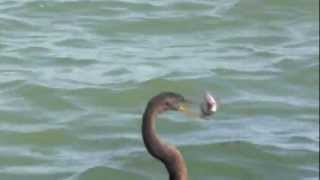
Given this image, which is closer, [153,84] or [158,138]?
[158,138]

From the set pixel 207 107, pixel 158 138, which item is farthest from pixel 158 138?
pixel 207 107

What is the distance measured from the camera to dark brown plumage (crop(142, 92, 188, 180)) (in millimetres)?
5957

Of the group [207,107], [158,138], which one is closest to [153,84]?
[207,107]

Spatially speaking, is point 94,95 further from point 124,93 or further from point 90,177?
point 90,177

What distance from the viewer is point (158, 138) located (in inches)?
Result: 238

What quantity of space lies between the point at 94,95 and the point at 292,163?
2328 mm

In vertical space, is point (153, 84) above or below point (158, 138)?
below

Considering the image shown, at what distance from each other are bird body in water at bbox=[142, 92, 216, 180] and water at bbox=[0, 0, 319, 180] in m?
2.69

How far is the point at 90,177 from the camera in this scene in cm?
891

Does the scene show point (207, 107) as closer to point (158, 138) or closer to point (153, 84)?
point (158, 138)

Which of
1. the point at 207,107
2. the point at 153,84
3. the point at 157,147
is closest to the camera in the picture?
the point at 157,147

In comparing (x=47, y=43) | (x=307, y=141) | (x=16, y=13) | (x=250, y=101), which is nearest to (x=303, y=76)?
(x=250, y=101)

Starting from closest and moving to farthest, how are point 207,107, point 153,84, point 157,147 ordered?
point 157,147, point 207,107, point 153,84

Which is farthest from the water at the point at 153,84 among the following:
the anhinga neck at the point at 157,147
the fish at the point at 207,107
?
the anhinga neck at the point at 157,147
